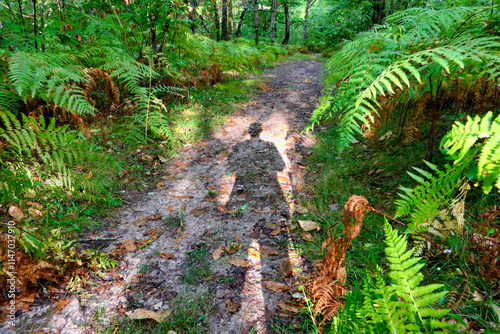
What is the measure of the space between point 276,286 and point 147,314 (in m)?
0.95

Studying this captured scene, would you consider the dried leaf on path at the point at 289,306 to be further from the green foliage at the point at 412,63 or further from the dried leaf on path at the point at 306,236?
the green foliage at the point at 412,63

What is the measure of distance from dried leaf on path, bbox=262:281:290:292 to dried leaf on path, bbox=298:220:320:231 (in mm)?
635

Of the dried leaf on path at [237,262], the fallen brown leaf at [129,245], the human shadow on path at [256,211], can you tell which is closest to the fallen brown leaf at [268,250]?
the human shadow on path at [256,211]

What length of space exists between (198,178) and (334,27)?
17587mm

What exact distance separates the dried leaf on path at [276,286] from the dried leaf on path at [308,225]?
63 centimetres

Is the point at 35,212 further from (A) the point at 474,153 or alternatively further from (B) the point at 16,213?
(A) the point at 474,153

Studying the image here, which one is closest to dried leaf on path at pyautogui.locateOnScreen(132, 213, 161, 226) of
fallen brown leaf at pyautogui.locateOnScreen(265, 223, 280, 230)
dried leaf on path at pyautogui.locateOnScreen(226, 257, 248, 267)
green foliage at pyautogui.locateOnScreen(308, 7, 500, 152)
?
dried leaf on path at pyautogui.locateOnScreen(226, 257, 248, 267)

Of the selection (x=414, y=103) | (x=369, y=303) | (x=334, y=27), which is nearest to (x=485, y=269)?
(x=369, y=303)

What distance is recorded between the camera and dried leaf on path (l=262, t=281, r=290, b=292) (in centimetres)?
184

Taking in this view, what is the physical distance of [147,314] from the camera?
1.70 metres

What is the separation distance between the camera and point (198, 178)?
341 cm

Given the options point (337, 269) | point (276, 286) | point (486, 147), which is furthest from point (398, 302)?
point (276, 286)

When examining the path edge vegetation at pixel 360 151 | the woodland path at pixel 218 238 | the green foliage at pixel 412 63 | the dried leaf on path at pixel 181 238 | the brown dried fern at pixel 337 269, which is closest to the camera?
the path edge vegetation at pixel 360 151

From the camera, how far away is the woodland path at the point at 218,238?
171cm
